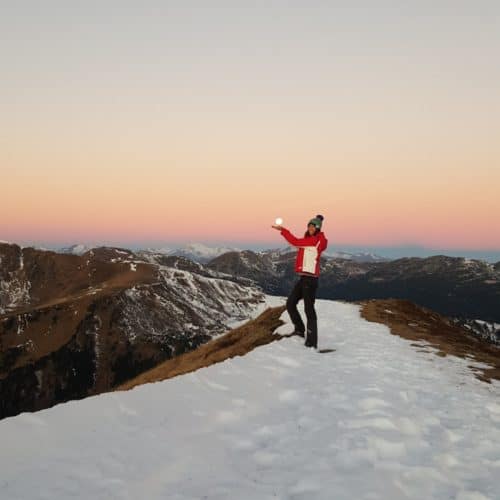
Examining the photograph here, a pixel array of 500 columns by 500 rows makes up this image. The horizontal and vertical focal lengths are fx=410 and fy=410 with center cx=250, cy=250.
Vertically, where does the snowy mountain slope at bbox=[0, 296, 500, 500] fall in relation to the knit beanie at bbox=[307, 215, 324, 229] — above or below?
below

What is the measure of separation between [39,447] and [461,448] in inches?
283

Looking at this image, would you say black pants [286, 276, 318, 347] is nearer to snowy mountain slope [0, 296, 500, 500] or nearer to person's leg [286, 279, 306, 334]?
person's leg [286, 279, 306, 334]

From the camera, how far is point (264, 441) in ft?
25.1

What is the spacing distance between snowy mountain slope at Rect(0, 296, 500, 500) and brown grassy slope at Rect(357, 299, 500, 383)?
16.4ft

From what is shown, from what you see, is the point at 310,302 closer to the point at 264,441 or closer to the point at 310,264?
the point at 310,264

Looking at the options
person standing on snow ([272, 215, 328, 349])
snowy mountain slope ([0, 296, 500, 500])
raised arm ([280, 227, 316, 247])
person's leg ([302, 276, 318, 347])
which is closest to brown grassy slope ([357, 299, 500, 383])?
snowy mountain slope ([0, 296, 500, 500])

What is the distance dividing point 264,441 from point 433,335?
18867 mm

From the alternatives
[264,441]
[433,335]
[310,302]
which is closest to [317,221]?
[310,302]

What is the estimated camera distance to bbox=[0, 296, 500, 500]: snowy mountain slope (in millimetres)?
5742

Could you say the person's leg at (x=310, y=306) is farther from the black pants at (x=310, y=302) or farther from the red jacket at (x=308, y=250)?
the red jacket at (x=308, y=250)

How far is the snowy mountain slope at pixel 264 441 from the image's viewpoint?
5742 millimetres

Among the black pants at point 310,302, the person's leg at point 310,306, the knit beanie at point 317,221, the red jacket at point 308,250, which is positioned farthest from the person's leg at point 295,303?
the knit beanie at point 317,221

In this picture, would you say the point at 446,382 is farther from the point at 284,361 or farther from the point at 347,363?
the point at 284,361

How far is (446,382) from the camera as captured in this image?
40.0ft
